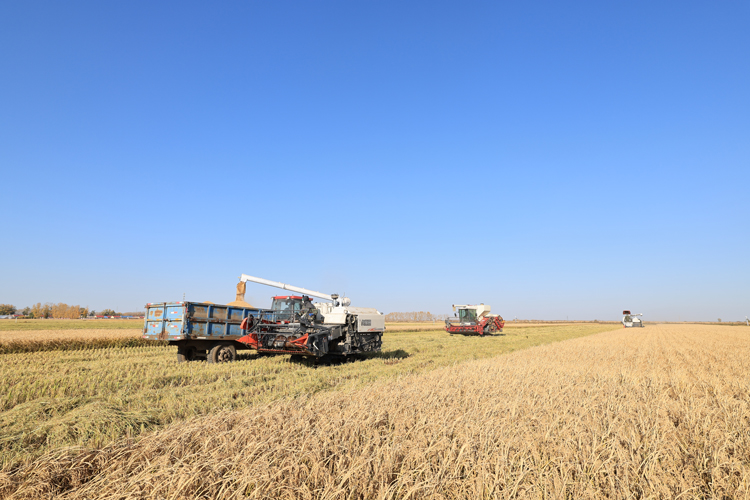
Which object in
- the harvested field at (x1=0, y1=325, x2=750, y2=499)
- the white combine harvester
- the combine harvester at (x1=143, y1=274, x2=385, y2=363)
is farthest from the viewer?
the white combine harvester

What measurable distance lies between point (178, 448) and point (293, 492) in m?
1.48

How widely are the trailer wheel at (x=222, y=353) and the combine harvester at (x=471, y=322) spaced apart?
21.7 metres

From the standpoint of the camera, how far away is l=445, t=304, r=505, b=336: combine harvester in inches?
1251

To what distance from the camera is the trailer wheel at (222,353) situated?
1359cm

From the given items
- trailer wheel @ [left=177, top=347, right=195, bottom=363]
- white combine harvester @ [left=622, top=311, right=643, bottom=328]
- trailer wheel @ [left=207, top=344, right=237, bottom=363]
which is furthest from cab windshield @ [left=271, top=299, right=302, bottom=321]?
white combine harvester @ [left=622, top=311, right=643, bottom=328]

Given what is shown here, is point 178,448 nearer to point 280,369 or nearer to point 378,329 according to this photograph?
point 280,369

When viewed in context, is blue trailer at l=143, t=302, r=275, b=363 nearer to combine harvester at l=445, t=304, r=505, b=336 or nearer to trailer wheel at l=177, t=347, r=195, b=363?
trailer wheel at l=177, t=347, r=195, b=363

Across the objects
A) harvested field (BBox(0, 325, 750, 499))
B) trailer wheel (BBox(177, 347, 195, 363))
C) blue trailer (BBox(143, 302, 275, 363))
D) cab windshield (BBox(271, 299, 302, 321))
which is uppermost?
cab windshield (BBox(271, 299, 302, 321))

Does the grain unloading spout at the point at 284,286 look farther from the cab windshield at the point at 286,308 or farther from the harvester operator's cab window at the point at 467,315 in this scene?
the harvester operator's cab window at the point at 467,315

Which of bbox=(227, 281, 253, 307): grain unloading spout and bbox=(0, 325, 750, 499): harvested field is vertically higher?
bbox=(227, 281, 253, 307): grain unloading spout

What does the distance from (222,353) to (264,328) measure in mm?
1875

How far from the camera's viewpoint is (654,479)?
124 inches

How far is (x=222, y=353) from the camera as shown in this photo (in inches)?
553

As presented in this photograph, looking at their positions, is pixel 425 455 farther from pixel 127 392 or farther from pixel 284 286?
pixel 284 286
